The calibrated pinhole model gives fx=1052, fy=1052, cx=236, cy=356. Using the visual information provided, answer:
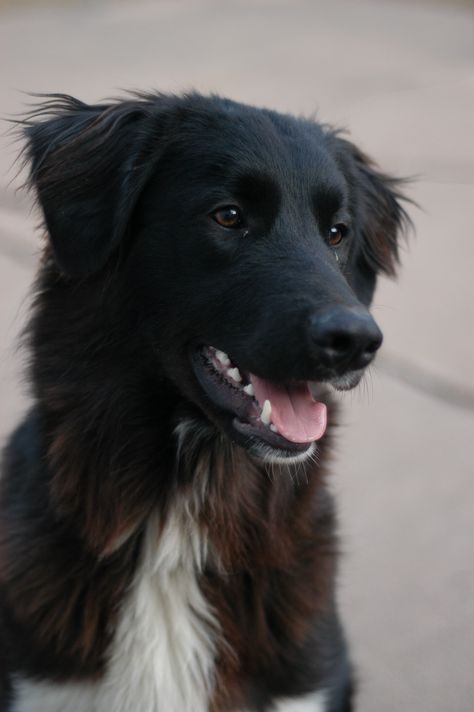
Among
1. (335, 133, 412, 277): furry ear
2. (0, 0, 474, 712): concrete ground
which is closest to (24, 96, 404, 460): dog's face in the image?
(335, 133, 412, 277): furry ear

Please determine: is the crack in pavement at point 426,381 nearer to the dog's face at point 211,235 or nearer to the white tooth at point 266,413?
the dog's face at point 211,235

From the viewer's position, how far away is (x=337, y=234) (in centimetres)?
264

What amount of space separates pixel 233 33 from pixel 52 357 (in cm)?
774

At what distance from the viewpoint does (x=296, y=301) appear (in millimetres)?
2221

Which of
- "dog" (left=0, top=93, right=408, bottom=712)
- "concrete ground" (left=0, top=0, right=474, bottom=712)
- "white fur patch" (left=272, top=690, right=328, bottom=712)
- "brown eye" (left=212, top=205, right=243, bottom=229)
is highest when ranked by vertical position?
"brown eye" (left=212, top=205, right=243, bottom=229)

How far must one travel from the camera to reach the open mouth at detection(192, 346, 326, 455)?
90.0 inches

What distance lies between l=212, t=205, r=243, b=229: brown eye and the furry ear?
1.70 feet

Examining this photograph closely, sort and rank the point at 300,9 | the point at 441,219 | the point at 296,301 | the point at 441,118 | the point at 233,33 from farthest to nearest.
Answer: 1. the point at 300,9
2. the point at 233,33
3. the point at 441,118
4. the point at 441,219
5. the point at 296,301

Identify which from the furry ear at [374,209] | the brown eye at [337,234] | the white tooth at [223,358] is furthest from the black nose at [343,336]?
the furry ear at [374,209]

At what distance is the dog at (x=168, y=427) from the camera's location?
2.38 m

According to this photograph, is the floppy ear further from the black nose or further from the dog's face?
the black nose

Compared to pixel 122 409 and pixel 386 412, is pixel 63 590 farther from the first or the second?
pixel 386 412

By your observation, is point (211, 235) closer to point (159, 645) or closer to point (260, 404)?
point (260, 404)

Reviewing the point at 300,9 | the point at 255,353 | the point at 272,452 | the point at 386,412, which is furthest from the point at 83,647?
the point at 300,9
